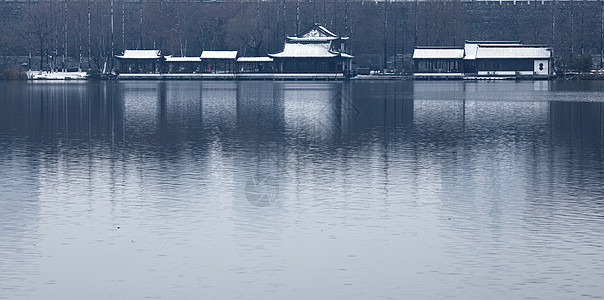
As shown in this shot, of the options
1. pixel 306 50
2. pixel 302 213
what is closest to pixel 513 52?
pixel 306 50

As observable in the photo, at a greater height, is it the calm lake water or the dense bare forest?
the dense bare forest

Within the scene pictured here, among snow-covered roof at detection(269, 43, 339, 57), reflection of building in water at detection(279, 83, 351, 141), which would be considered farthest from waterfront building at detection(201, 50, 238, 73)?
reflection of building in water at detection(279, 83, 351, 141)

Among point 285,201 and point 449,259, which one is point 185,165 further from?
point 449,259

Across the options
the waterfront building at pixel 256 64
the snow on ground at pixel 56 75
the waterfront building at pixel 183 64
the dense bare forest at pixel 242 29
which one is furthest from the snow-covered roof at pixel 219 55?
the snow on ground at pixel 56 75

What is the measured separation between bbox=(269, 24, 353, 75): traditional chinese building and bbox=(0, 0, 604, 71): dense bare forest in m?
6.43

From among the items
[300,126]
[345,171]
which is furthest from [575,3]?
[345,171]

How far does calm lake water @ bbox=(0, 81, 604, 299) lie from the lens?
16.5 meters

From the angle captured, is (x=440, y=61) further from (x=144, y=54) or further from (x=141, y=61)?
(x=141, y=61)

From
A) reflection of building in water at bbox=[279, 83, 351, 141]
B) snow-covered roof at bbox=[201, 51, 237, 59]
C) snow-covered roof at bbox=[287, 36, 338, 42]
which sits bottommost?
reflection of building in water at bbox=[279, 83, 351, 141]

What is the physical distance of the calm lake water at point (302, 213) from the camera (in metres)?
16.5

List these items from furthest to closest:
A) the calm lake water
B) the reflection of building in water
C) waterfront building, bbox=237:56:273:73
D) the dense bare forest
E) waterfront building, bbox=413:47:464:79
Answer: the dense bare forest → waterfront building, bbox=237:56:273:73 → waterfront building, bbox=413:47:464:79 → the reflection of building in water → the calm lake water

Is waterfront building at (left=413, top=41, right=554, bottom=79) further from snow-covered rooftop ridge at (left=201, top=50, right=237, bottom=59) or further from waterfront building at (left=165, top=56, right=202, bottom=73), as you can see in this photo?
waterfront building at (left=165, top=56, right=202, bottom=73)

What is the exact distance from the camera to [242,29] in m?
149

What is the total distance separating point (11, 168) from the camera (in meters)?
31.4
